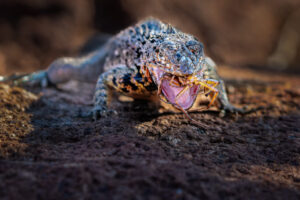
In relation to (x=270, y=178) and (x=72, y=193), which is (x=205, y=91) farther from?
(x=72, y=193)

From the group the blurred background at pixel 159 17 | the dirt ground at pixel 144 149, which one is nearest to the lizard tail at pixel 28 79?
the dirt ground at pixel 144 149

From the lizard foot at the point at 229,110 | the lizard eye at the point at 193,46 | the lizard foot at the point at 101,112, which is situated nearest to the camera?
the lizard eye at the point at 193,46

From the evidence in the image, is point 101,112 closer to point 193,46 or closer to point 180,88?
point 180,88

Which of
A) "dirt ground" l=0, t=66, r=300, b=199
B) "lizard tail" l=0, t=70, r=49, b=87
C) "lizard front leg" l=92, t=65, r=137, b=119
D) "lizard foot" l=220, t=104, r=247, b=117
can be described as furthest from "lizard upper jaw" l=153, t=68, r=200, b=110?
"lizard tail" l=0, t=70, r=49, b=87

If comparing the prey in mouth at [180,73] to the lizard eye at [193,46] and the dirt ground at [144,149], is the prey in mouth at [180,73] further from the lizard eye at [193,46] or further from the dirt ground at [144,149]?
the dirt ground at [144,149]

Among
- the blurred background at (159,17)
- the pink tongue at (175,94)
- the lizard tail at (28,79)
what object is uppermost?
the blurred background at (159,17)

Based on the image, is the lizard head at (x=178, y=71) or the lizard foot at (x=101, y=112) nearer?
the lizard head at (x=178, y=71)

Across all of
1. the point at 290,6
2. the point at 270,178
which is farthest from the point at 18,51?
the point at 290,6

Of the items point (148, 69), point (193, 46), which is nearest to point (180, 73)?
point (193, 46)
